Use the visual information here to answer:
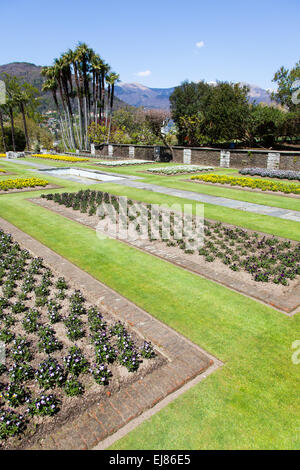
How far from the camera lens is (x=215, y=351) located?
5.32m

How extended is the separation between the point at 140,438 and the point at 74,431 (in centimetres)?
81

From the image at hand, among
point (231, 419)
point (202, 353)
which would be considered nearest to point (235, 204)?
point (202, 353)

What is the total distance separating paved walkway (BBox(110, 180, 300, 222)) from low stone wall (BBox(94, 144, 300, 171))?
11449 mm

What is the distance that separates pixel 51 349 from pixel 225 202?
1232cm

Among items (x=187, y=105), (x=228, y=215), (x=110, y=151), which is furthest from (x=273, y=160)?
(x=187, y=105)

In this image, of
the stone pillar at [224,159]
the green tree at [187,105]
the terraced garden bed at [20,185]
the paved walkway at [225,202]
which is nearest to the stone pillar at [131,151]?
the stone pillar at [224,159]

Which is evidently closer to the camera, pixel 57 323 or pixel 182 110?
pixel 57 323

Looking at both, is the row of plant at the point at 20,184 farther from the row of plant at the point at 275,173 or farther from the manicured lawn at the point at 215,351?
the row of plant at the point at 275,173

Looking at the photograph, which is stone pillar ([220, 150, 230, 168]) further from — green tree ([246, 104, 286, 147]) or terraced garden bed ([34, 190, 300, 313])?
terraced garden bed ([34, 190, 300, 313])

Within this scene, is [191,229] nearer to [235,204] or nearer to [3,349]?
[235,204]

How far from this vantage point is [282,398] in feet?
14.5

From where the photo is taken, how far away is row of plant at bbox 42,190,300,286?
8.28 metres

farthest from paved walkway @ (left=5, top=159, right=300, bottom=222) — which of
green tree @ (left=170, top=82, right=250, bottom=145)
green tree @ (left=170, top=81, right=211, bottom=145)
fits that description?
green tree @ (left=170, top=81, right=211, bottom=145)

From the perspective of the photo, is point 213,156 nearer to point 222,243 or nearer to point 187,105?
point 222,243
